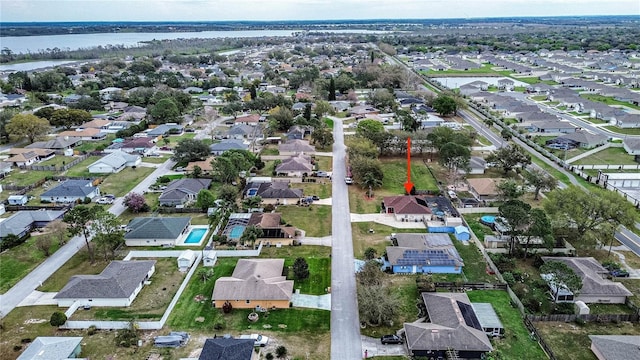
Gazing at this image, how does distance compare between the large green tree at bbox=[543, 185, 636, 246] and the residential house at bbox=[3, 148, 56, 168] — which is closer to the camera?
the large green tree at bbox=[543, 185, 636, 246]

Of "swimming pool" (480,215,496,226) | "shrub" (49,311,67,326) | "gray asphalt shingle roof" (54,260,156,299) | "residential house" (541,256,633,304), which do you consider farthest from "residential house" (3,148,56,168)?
"residential house" (541,256,633,304)

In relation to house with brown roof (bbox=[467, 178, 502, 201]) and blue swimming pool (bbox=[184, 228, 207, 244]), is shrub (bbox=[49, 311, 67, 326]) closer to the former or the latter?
blue swimming pool (bbox=[184, 228, 207, 244])

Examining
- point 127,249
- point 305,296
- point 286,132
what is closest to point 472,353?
point 305,296

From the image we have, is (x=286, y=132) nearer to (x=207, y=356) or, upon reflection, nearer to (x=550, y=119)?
(x=550, y=119)

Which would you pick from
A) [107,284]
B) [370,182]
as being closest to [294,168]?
[370,182]

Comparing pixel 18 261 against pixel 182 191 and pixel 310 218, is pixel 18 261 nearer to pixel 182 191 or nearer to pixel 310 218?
pixel 182 191

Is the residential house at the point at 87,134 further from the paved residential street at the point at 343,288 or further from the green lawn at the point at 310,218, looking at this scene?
the paved residential street at the point at 343,288
